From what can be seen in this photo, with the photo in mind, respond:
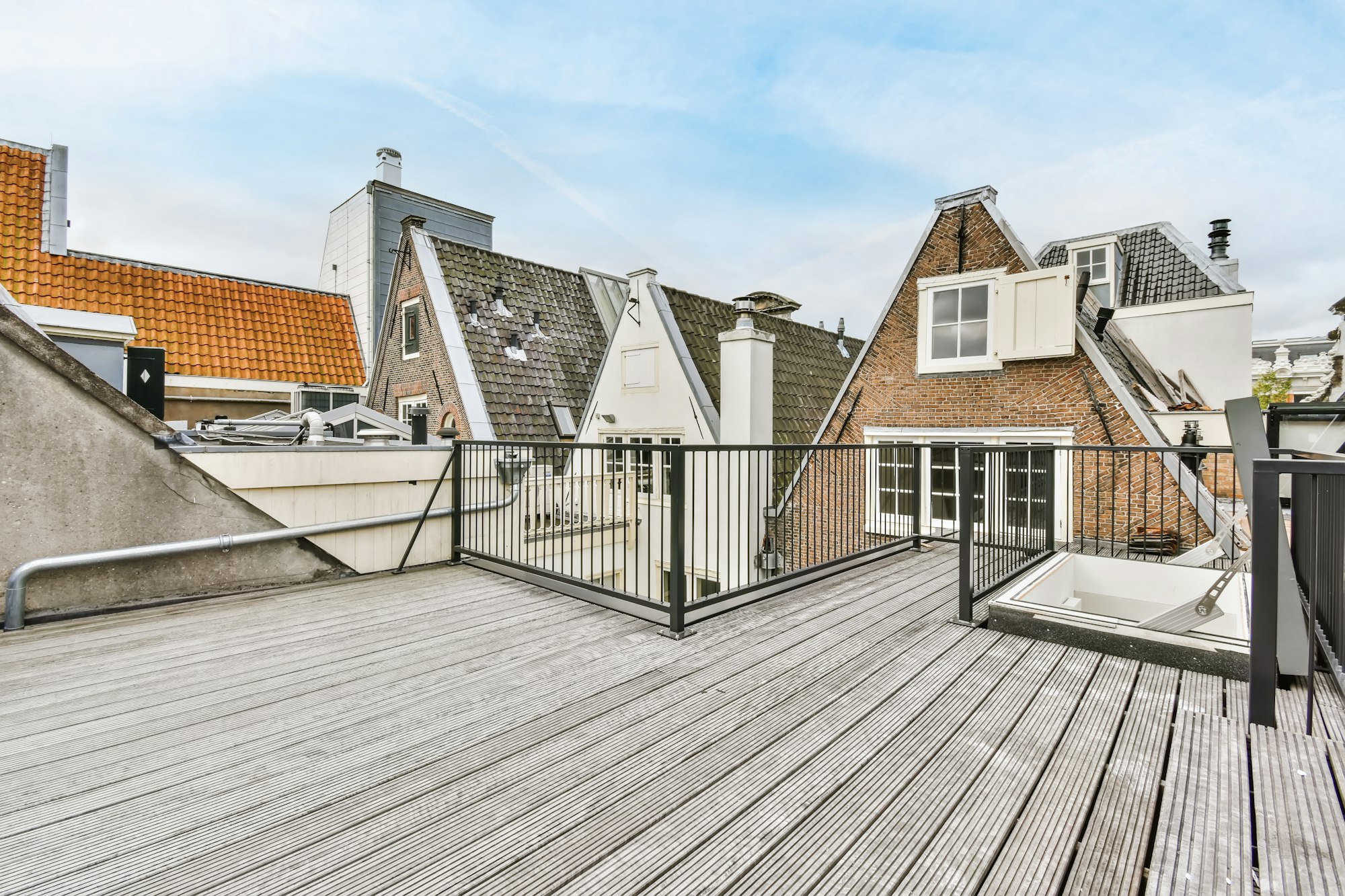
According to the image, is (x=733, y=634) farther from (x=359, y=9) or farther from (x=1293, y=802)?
(x=359, y=9)

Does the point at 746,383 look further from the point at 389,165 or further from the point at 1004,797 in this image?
the point at 389,165

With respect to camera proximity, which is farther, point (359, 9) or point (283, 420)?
point (359, 9)

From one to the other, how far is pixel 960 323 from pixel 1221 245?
8.83m

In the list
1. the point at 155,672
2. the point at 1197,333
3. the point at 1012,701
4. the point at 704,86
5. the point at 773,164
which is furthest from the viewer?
the point at 773,164

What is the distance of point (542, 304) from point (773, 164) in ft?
18.3

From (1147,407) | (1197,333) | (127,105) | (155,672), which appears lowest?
(155,672)

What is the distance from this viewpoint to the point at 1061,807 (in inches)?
61.0

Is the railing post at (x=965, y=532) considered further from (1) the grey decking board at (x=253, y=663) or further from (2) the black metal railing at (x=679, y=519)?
(1) the grey decking board at (x=253, y=663)

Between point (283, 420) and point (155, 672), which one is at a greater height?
point (283, 420)

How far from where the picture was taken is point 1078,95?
748 centimetres

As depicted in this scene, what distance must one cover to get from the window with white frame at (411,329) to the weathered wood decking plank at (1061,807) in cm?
1117

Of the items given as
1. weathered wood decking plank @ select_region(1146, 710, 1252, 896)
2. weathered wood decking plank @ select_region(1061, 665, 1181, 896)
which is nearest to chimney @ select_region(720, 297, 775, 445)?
weathered wood decking plank @ select_region(1061, 665, 1181, 896)

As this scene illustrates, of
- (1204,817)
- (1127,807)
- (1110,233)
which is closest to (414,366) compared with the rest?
(1127,807)

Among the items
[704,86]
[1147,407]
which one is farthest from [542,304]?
[1147,407]
